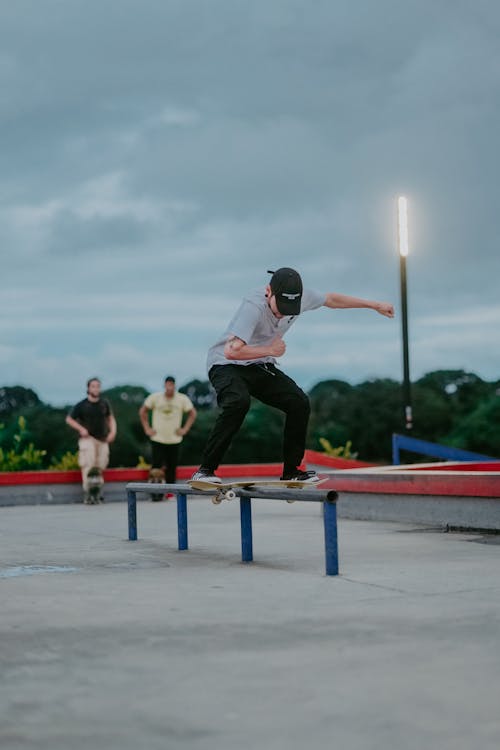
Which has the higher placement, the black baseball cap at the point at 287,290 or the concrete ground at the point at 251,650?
the black baseball cap at the point at 287,290

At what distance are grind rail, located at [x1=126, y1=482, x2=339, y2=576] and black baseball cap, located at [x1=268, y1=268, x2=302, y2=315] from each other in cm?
133

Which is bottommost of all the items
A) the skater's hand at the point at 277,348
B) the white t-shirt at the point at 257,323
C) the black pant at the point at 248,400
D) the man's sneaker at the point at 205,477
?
the man's sneaker at the point at 205,477

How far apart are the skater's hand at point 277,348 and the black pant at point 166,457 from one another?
31.3 ft

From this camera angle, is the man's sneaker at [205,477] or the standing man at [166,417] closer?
the man's sneaker at [205,477]

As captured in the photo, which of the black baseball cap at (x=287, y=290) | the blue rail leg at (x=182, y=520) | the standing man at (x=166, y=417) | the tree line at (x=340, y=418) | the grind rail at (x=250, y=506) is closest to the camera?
the grind rail at (x=250, y=506)

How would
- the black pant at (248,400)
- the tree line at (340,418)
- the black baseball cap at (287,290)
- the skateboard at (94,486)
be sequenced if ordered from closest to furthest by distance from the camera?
the black baseball cap at (287,290) → the black pant at (248,400) → the skateboard at (94,486) → the tree line at (340,418)

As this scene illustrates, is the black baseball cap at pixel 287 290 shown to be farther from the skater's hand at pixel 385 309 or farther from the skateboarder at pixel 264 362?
the skater's hand at pixel 385 309

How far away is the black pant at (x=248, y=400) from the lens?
7848 millimetres

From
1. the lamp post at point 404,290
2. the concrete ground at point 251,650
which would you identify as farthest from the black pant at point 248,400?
the lamp post at point 404,290

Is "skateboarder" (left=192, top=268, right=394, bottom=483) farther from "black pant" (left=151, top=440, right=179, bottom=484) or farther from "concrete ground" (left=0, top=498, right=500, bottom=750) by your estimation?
"black pant" (left=151, top=440, right=179, bottom=484)

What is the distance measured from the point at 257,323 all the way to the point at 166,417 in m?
9.11

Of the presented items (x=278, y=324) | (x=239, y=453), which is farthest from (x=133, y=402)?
(x=278, y=324)

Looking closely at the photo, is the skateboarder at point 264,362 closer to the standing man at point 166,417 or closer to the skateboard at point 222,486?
the skateboard at point 222,486

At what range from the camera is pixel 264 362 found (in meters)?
8.10
